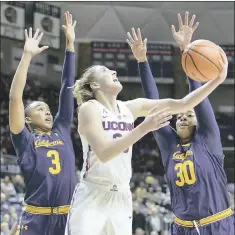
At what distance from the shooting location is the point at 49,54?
20.4 meters

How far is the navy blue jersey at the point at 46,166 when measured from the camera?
4879mm

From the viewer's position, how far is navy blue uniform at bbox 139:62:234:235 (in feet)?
15.3

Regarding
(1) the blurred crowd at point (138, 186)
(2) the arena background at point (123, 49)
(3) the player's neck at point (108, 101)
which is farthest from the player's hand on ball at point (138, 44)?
(2) the arena background at point (123, 49)

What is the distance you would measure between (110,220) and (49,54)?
1680 centimetres

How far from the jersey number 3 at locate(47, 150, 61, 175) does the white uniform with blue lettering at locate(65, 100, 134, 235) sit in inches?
31.2

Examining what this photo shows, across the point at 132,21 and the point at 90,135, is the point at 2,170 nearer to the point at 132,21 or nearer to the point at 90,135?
the point at 132,21

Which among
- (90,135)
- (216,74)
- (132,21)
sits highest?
(132,21)

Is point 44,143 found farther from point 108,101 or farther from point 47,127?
point 108,101

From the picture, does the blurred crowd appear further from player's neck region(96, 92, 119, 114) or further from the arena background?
player's neck region(96, 92, 119, 114)

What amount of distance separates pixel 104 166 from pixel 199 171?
1022 mm

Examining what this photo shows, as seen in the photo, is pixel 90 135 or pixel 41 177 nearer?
pixel 90 135

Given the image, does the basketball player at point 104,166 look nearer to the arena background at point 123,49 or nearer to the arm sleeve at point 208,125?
the arm sleeve at point 208,125

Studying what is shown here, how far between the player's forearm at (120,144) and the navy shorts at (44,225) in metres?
1.26

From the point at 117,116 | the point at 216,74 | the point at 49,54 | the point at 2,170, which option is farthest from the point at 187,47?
the point at 49,54
